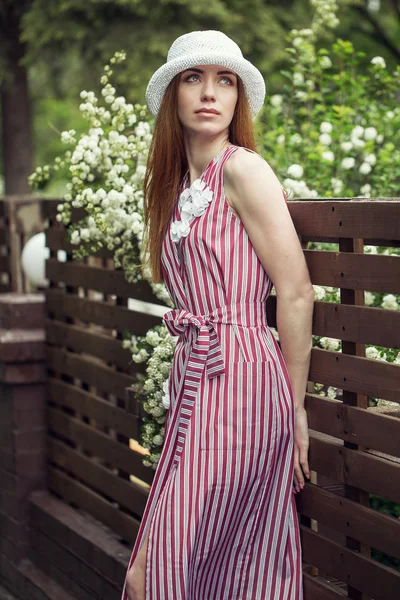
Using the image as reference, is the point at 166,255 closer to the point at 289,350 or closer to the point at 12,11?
the point at 289,350

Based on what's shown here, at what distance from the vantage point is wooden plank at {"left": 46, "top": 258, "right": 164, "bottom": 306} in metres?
4.15

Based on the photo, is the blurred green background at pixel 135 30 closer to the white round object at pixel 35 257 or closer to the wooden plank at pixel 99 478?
the white round object at pixel 35 257

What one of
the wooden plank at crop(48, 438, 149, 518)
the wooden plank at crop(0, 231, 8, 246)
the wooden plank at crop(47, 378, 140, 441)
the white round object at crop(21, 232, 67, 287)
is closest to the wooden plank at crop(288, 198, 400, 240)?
the wooden plank at crop(47, 378, 140, 441)

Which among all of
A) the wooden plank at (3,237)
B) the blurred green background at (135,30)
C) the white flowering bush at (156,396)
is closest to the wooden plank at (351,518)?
the white flowering bush at (156,396)

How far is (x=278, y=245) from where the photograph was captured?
9.21 feet

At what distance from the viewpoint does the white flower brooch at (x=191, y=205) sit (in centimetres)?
294

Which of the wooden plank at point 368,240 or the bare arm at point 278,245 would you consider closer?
the wooden plank at point 368,240

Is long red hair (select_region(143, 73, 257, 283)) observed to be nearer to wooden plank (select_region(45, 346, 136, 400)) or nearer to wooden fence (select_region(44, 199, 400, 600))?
wooden fence (select_region(44, 199, 400, 600))

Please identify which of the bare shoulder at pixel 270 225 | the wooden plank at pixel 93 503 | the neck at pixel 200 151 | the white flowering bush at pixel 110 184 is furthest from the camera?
the wooden plank at pixel 93 503

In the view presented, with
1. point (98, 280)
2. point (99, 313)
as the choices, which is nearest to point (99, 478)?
point (99, 313)

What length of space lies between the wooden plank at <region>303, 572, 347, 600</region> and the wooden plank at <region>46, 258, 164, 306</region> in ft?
4.25

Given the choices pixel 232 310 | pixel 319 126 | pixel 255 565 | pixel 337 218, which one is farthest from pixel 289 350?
pixel 319 126

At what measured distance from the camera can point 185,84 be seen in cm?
308

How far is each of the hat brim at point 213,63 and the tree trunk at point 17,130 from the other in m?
9.32
